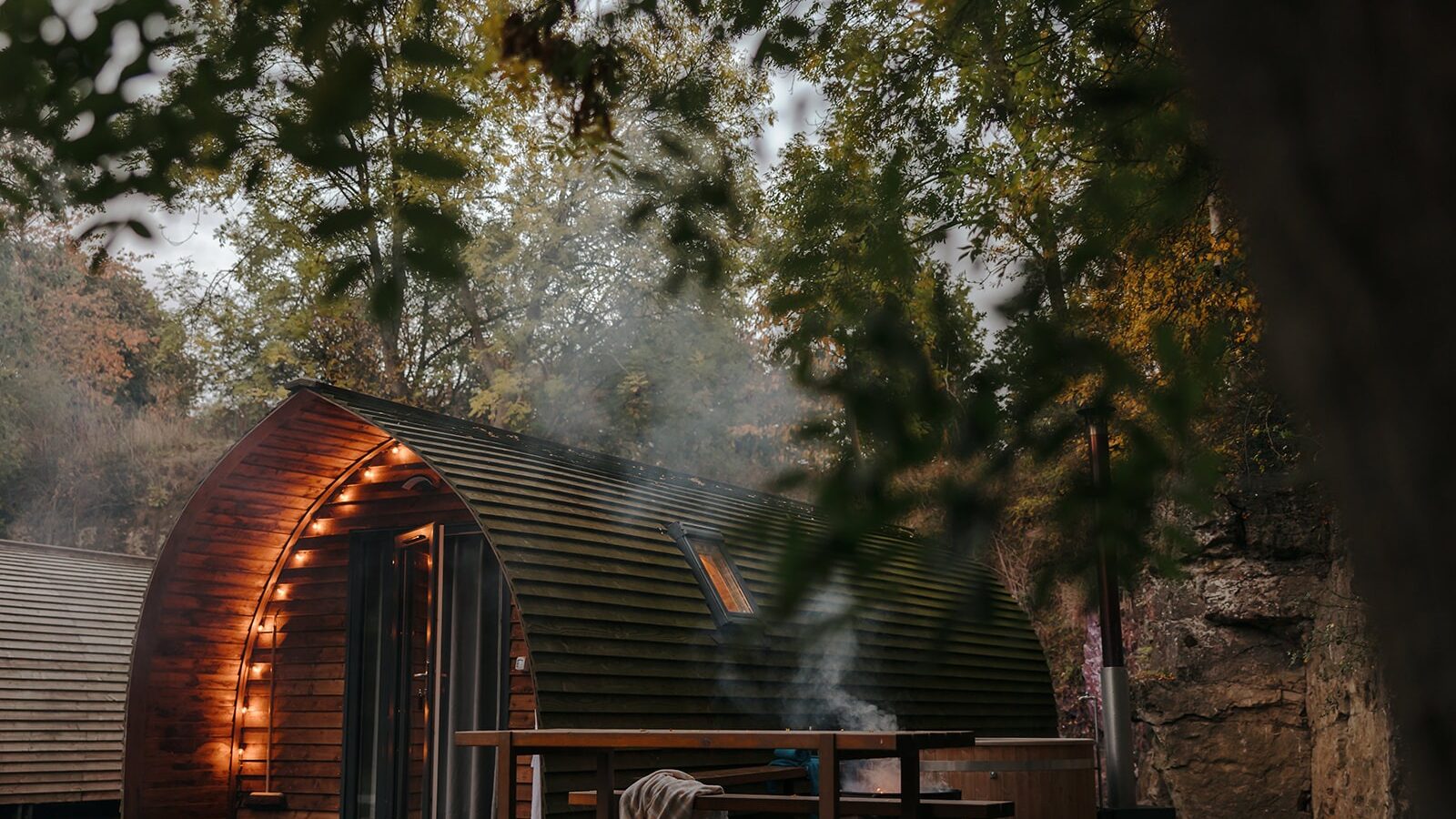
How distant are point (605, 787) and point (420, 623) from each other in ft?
12.4

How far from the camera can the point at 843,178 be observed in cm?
268

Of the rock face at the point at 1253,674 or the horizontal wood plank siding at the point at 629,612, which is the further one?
the rock face at the point at 1253,674

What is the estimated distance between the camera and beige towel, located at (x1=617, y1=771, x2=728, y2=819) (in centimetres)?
494

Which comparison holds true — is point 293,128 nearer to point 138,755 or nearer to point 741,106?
point 741,106

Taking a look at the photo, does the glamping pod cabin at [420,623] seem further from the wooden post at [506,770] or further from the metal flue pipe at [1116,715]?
the wooden post at [506,770]

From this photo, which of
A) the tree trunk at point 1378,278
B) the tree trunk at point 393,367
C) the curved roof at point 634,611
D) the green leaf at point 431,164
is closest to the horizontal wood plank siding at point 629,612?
the curved roof at point 634,611

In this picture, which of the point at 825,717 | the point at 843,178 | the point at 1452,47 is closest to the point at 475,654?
the point at 825,717

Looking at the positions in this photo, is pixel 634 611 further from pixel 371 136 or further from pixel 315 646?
pixel 371 136

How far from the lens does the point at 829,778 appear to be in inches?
178

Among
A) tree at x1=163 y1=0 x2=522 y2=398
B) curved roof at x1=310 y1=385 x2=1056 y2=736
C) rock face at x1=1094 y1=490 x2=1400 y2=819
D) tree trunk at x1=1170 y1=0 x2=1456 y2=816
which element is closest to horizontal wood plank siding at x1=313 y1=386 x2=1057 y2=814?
curved roof at x1=310 y1=385 x2=1056 y2=736

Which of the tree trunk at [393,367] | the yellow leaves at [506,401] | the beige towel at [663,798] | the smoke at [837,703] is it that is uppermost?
the tree trunk at [393,367]

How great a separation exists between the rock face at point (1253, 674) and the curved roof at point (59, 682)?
9504mm

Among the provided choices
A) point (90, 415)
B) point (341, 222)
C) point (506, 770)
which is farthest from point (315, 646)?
point (90, 415)

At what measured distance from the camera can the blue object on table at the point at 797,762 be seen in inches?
261
